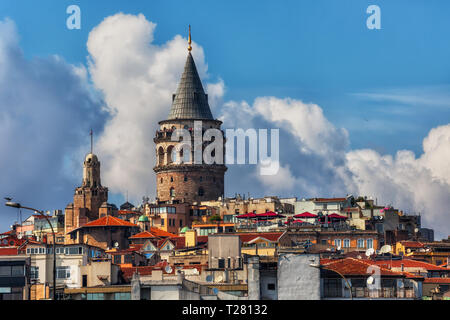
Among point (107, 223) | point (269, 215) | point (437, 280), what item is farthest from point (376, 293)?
point (107, 223)

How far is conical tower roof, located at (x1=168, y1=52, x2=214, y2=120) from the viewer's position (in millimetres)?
191875

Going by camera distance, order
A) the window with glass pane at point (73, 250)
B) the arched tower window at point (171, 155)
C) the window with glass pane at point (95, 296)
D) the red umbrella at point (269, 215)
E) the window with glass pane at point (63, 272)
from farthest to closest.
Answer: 1. the arched tower window at point (171, 155)
2. the red umbrella at point (269, 215)
3. the window with glass pane at point (73, 250)
4. the window with glass pane at point (63, 272)
5. the window with glass pane at point (95, 296)

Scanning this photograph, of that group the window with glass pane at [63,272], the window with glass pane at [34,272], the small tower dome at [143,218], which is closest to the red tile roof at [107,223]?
the small tower dome at [143,218]

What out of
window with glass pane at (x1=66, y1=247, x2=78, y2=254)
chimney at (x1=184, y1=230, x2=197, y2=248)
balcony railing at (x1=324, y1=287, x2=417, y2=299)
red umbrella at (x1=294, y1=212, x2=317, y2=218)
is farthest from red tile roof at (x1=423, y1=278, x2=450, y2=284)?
red umbrella at (x1=294, y1=212, x2=317, y2=218)

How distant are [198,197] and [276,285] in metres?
111

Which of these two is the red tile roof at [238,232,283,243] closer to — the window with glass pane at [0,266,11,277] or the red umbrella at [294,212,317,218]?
the red umbrella at [294,212,317,218]

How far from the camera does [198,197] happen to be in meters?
188

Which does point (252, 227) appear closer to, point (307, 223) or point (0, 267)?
point (307, 223)

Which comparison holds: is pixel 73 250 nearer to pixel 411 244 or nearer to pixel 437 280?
pixel 437 280

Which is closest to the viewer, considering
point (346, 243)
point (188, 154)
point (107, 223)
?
point (346, 243)

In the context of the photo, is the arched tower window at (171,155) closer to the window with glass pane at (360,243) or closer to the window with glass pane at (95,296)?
the window with glass pane at (360,243)

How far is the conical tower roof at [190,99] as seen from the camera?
630 feet

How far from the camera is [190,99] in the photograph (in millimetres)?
192375
